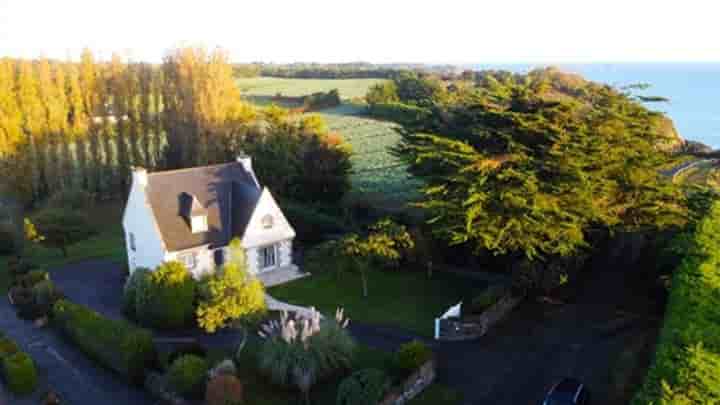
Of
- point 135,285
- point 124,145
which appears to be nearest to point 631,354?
point 135,285

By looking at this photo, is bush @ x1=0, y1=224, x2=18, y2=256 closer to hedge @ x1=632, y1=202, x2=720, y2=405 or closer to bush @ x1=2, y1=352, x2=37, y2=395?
bush @ x1=2, y1=352, x2=37, y2=395

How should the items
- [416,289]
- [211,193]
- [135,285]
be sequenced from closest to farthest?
[135,285]
[416,289]
[211,193]

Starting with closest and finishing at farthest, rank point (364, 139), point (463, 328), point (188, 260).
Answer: point (463, 328)
point (188, 260)
point (364, 139)

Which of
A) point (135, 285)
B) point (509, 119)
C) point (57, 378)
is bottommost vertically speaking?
point (57, 378)

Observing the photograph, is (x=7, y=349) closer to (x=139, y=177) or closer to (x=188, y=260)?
(x=188, y=260)

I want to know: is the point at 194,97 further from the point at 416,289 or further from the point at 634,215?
the point at 634,215

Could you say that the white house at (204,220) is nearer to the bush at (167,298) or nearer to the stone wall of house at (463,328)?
the bush at (167,298)

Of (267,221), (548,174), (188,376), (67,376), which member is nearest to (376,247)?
(267,221)
